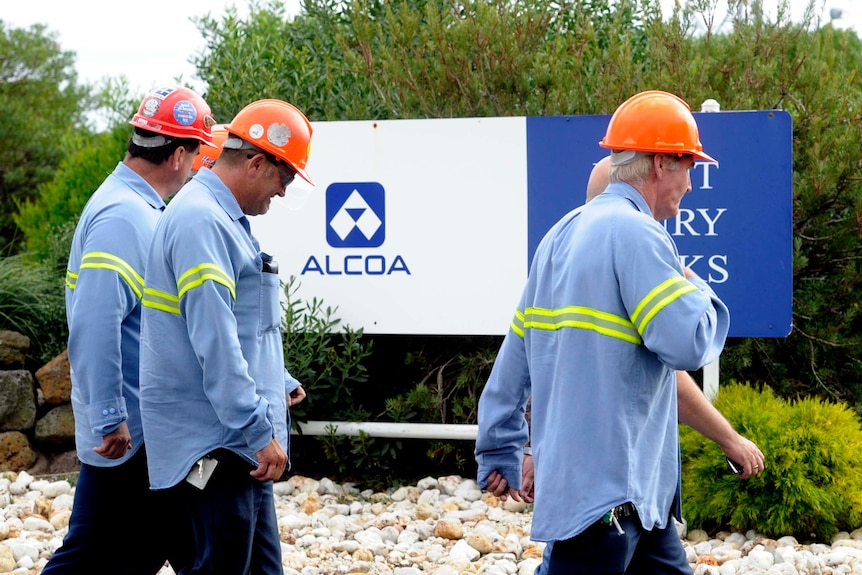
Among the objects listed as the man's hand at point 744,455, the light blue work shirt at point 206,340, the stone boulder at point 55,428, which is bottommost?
the stone boulder at point 55,428

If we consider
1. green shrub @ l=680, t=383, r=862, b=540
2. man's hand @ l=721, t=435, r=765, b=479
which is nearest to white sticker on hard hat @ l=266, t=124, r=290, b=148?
man's hand @ l=721, t=435, r=765, b=479

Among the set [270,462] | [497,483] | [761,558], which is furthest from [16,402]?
[497,483]

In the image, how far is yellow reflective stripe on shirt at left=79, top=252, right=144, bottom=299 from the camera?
3.65 meters

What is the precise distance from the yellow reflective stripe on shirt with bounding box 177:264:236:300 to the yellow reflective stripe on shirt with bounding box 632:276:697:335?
116 cm

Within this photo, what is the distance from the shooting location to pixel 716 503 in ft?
17.6

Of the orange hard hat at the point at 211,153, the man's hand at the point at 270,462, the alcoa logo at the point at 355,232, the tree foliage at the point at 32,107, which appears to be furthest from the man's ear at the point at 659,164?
the tree foliage at the point at 32,107

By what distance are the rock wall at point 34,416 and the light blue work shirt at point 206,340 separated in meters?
4.25

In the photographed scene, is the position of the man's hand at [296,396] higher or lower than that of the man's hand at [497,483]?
higher

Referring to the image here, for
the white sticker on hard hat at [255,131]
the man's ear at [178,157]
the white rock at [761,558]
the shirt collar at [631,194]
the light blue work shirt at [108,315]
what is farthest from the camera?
the white rock at [761,558]

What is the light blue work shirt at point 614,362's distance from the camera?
Result: 2.78m

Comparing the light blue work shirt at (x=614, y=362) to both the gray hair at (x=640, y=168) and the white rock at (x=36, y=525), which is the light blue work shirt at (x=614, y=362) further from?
the white rock at (x=36, y=525)

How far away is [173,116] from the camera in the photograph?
392 centimetres

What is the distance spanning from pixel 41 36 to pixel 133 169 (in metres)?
19.7

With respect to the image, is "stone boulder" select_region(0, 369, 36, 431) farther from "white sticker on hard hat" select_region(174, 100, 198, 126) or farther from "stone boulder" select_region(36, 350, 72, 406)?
"white sticker on hard hat" select_region(174, 100, 198, 126)
